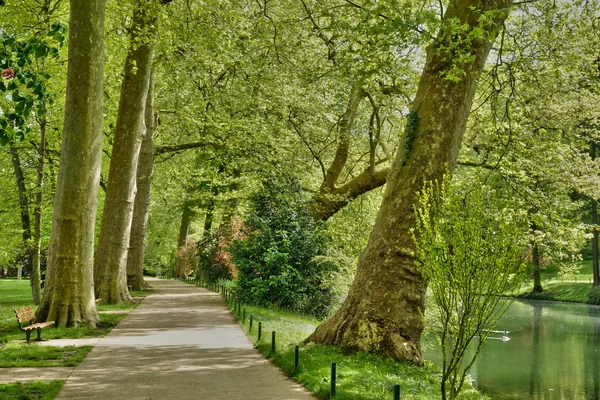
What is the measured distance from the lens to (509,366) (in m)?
18.4

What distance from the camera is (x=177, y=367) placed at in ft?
33.2

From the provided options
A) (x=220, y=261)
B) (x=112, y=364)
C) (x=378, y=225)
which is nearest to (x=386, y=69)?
(x=378, y=225)

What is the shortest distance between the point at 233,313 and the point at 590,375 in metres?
10.6

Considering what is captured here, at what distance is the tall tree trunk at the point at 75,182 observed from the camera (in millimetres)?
13883

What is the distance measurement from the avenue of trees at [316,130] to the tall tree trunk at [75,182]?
0.04 meters

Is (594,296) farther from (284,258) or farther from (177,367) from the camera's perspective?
(177,367)

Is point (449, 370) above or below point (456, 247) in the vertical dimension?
below

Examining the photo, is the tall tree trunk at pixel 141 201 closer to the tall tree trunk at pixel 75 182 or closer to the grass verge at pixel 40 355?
the tall tree trunk at pixel 75 182

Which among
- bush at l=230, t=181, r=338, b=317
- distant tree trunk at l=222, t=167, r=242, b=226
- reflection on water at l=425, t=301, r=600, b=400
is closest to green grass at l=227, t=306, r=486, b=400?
reflection on water at l=425, t=301, r=600, b=400

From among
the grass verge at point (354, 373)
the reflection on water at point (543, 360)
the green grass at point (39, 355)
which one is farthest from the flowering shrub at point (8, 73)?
the reflection on water at point (543, 360)

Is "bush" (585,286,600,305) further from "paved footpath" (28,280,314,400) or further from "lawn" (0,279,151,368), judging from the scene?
"lawn" (0,279,151,368)

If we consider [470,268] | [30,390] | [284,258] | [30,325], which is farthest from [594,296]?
[30,390]

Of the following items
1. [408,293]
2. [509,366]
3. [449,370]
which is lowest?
[509,366]

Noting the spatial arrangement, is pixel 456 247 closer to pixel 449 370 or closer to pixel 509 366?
pixel 449 370
